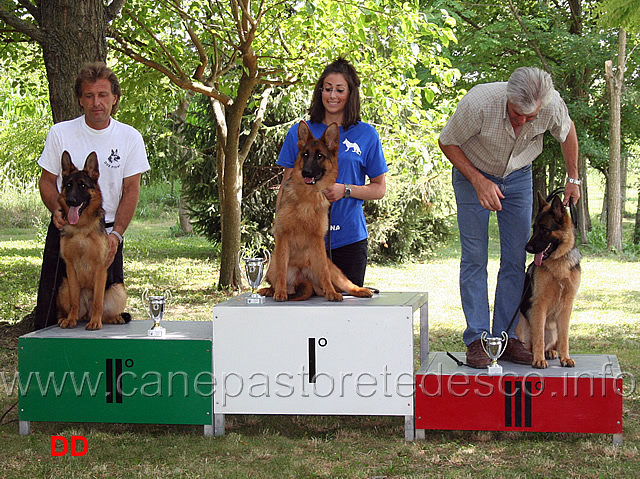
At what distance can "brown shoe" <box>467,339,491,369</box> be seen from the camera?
3.94 m

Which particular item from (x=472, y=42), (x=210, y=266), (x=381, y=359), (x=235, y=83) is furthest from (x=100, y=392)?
(x=472, y=42)

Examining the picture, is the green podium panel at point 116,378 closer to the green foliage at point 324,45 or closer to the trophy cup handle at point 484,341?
the trophy cup handle at point 484,341

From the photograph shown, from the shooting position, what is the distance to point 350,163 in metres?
4.16

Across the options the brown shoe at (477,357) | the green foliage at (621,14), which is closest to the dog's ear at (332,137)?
the brown shoe at (477,357)

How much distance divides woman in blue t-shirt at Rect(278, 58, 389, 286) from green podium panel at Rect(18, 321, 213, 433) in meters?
1.04

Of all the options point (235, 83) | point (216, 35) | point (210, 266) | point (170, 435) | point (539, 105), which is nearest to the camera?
point (539, 105)

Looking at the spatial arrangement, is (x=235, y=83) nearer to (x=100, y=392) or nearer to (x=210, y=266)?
(x=210, y=266)

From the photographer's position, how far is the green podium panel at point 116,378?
155 inches

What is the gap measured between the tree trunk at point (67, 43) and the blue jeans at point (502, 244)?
3.62 meters

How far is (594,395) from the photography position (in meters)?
3.65

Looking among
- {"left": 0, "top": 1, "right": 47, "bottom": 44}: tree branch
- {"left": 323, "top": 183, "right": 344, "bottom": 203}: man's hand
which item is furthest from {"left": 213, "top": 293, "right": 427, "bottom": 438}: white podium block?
{"left": 0, "top": 1, "right": 47, "bottom": 44}: tree branch

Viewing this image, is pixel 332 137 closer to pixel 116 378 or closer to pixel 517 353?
pixel 517 353

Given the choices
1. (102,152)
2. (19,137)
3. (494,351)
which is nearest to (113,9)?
(102,152)

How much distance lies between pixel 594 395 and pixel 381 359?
3.79 ft
